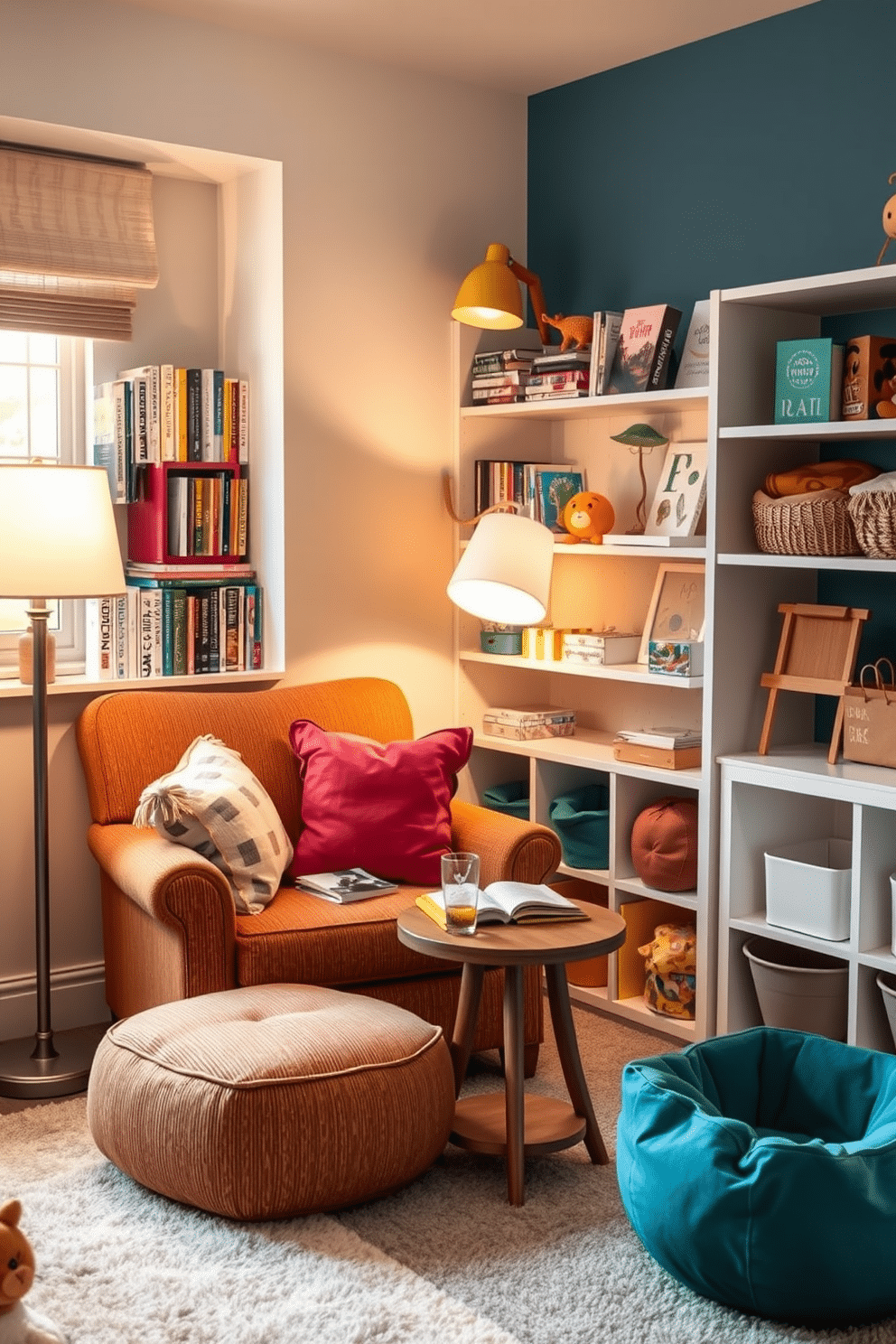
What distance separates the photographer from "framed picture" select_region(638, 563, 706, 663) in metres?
3.82

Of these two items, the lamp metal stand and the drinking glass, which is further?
the lamp metal stand

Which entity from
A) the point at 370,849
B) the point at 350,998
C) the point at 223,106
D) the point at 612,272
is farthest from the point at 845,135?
the point at 350,998

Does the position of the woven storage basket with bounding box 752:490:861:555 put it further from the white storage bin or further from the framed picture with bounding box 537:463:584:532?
the framed picture with bounding box 537:463:584:532

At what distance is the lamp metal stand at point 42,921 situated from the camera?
335cm

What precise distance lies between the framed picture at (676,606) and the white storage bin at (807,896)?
2.16ft

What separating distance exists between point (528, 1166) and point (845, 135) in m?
2.50

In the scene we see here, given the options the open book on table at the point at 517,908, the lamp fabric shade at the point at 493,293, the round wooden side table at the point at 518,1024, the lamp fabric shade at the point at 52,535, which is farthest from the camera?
the lamp fabric shade at the point at 493,293

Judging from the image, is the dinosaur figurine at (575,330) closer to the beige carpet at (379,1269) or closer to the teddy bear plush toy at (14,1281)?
the beige carpet at (379,1269)

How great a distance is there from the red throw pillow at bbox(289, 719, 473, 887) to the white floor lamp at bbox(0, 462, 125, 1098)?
2.07 ft

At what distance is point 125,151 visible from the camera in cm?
375

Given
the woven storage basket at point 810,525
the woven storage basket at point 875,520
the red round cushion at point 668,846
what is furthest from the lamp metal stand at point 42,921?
the woven storage basket at point 875,520

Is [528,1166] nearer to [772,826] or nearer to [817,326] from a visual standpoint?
[772,826]

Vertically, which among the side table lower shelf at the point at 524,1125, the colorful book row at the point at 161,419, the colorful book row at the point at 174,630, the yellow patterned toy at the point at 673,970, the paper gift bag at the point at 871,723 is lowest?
the side table lower shelf at the point at 524,1125

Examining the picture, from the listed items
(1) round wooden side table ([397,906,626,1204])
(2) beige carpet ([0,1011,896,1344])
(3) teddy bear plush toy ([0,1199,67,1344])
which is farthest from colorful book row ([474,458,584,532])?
(3) teddy bear plush toy ([0,1199,67,1344])
